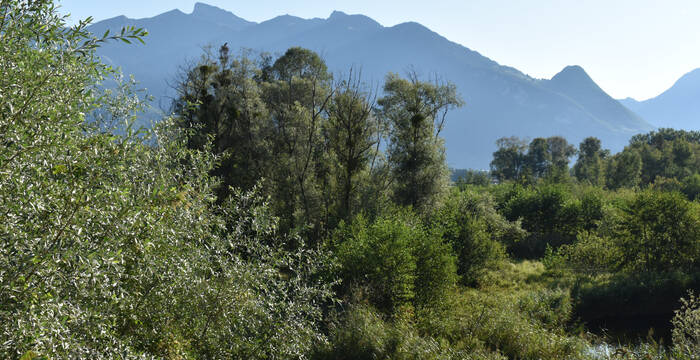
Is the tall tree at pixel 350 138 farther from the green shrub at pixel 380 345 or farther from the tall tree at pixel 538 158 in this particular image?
the tall tree at pixel 538 158

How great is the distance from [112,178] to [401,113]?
899 inches

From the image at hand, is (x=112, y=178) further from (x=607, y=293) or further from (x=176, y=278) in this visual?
(x=607, y=293)

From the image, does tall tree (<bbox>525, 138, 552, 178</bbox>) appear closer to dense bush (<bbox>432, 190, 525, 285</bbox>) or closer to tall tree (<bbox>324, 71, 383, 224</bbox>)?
dense bush (<bbox>432, 190, 525, 285</bbox>)

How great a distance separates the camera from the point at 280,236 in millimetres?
12781

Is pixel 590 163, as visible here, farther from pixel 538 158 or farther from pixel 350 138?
pixel 350 138

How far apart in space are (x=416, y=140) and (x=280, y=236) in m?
15.8

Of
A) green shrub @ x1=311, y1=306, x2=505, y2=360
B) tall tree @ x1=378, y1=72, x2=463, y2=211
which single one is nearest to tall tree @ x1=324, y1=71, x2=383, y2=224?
tall tree @ x1=378, y1=72, x2=463, y2=211

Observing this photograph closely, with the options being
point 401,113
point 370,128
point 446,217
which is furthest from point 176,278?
point 401,113

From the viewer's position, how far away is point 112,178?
17.7 ft

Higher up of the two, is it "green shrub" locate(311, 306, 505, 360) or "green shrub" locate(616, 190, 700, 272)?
"green shrub" locate(616, 190, 700, 272)

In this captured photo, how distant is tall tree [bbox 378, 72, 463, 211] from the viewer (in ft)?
83.7

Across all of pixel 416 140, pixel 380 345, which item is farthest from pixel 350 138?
pixel 380 345

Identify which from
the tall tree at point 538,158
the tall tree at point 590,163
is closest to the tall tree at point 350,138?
the tall tree at point 590,163

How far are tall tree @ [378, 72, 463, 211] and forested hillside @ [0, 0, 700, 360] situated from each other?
14 centimetres
